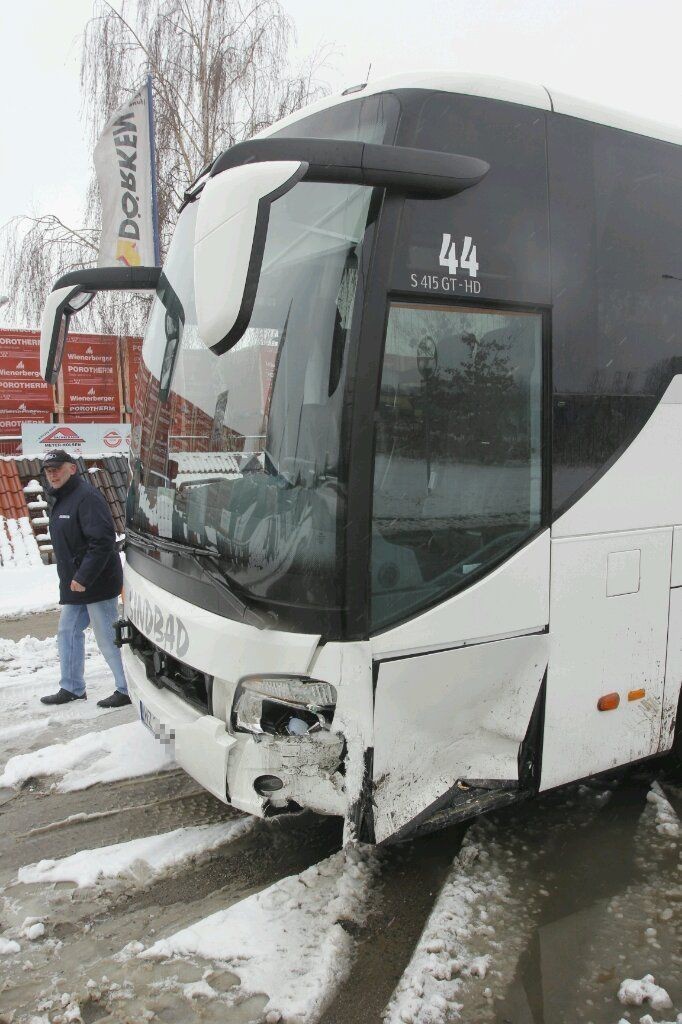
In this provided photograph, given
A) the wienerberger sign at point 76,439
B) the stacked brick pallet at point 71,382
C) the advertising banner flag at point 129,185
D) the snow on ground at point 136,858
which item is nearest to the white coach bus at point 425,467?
the snow on ground at point 136,858

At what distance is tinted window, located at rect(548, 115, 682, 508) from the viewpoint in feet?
10.1

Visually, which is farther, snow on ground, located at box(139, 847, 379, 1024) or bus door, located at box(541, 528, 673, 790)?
bus door, located at box(541, 528, 673, 790)

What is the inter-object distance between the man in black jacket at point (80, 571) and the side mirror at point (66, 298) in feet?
4.06

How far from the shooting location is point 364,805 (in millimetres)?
2756

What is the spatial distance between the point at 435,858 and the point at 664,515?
1882 mm

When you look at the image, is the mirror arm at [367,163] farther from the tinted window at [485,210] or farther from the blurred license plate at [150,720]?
the blurred license plate at [150,720]

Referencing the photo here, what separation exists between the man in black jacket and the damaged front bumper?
2.59m

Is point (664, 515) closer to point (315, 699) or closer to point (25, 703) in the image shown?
point (315, 699)

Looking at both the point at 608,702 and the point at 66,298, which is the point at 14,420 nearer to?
the point at 66,298

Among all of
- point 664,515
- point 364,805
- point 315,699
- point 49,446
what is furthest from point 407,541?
point 49,446

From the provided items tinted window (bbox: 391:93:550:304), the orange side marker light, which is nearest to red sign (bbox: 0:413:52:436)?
tinted window (bbox: 391:93:550:304)

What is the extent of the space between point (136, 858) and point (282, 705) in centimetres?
127

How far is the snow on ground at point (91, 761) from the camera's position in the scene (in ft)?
13.8

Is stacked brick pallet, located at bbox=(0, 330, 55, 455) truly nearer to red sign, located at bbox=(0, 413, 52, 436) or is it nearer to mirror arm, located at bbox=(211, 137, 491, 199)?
red sign, located at bbox=(0, 413, 52, 436)
